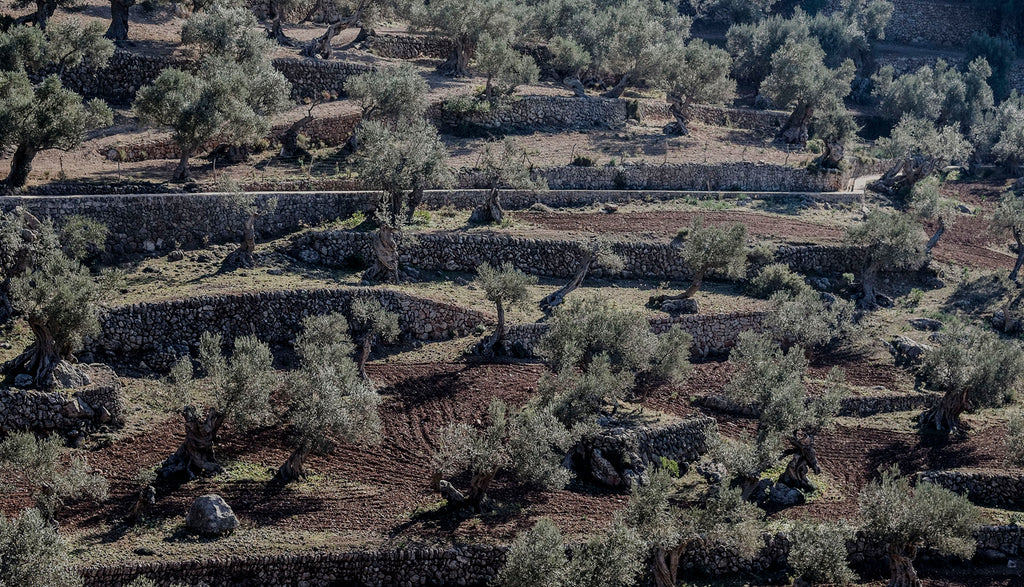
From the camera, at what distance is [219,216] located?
50.9 m

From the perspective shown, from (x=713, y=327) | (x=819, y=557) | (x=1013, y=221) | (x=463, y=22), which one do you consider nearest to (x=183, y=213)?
(x=713, y=327)

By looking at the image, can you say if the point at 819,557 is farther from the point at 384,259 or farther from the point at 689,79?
the point at 689,79

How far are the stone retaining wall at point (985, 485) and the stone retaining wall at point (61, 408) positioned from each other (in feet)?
98.3

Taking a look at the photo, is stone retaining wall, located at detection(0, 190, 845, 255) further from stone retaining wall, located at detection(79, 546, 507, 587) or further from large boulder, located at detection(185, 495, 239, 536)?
stone retaining wall, located at detection(79, 546, 507, 587)

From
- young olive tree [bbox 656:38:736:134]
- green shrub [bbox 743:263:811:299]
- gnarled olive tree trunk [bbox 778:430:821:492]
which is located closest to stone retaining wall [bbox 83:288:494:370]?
gnarled olive tree trunk [bbox 778:430:821:492]

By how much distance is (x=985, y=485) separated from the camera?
137ft

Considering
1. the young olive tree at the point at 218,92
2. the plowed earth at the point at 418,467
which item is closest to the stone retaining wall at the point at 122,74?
the young olive tree at the point at 218,92

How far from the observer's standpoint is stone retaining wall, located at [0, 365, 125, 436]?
36.6 metres

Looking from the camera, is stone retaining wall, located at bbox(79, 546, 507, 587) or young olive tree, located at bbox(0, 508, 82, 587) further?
stone retaining wall, located at bbox(79, 546, 507, 587)

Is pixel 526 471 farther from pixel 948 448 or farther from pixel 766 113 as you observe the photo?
pixel 766 113

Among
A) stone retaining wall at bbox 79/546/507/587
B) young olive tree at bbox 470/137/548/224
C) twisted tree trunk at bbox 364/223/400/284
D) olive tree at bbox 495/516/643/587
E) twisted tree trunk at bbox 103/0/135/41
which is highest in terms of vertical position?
twisted tree trunk at bbox 103/0/135/41

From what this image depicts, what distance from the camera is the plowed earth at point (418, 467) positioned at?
34844 mm

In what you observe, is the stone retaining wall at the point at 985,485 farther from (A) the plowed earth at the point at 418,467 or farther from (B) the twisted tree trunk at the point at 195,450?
(B) the twisted tree trunk at the point at 195,450

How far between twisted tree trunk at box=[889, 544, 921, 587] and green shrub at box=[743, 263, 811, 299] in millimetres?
22278
